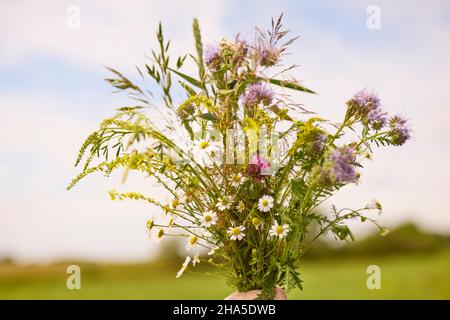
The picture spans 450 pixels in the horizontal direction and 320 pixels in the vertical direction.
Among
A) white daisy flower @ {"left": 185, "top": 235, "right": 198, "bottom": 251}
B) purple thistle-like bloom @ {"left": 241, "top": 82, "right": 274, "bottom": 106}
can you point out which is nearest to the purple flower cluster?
purple thistle-like bloom @ {"left": 241, "top": 82, "right": 274, "bottom": 106}

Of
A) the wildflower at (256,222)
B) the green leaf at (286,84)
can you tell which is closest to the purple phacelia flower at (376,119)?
the green leaf at (286,84)

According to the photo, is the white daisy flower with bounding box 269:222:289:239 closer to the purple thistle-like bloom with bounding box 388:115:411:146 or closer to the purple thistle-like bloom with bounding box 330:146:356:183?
the purple thistle-like bloom with bounding box 330:146:356:183

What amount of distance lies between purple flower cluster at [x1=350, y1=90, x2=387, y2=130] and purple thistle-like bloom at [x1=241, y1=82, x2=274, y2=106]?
9.4 inches

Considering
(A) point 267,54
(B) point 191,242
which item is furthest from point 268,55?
(B) point 191,242

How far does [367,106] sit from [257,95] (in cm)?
32

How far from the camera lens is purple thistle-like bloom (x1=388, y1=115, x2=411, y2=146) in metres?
1.54

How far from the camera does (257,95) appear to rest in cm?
147

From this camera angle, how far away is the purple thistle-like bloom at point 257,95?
1.47 meters

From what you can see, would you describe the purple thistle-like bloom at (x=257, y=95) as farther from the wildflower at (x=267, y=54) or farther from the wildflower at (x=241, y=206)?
the wildflower at (x=241, y=206)

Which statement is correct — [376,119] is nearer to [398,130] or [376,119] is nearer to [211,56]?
[398,130]

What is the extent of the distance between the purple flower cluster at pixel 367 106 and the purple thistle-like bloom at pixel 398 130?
0.31 feet

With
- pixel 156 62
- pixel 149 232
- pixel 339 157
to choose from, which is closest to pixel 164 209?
pixel 149 232

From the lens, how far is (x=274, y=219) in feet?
4.84
